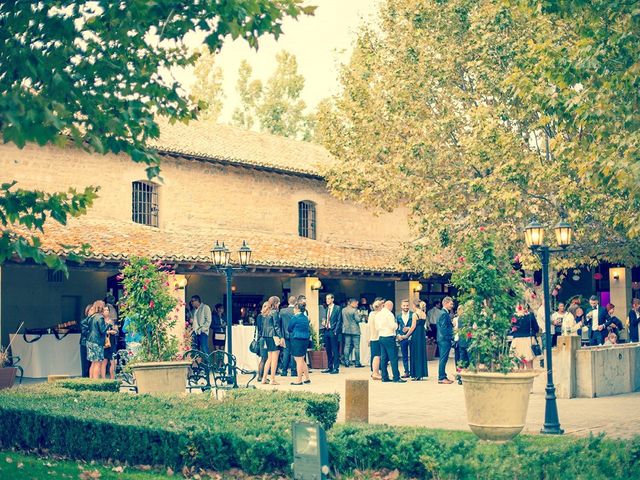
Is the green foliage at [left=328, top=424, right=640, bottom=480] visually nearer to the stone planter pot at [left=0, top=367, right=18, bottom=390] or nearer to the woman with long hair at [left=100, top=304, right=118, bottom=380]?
the stone planter pot at [left=0, top=367, right=18, bottom=390]

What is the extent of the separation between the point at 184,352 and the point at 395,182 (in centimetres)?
1236

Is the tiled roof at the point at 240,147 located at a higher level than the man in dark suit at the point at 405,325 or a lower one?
higher

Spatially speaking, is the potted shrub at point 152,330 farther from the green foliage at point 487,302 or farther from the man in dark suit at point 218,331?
the man in dark suit at point 218,331

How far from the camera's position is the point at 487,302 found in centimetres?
1132

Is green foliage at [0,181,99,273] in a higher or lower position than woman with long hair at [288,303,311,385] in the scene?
higher

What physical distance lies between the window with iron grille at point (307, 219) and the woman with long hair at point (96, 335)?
44.8 feet

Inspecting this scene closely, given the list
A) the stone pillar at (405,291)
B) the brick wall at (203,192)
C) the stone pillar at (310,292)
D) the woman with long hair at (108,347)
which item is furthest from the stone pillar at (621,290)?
the woman with long hair at (108,347)

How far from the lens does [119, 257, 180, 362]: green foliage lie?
1486 centimetres

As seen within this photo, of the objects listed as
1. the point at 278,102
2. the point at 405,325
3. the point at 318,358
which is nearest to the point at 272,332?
the point at 405,325

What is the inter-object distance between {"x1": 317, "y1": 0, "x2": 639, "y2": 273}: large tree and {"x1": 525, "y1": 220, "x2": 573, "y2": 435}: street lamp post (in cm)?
734

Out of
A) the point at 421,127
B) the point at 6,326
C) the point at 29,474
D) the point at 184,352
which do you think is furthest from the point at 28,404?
the point at 421,127

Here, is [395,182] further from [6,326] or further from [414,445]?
[414,445]

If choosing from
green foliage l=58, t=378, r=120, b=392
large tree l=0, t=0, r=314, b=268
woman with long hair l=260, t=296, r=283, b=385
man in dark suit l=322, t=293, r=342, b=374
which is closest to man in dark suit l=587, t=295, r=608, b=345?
man in dark suit l=322, t=293, r=342, b=374

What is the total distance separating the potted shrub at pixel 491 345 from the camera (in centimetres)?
1068
